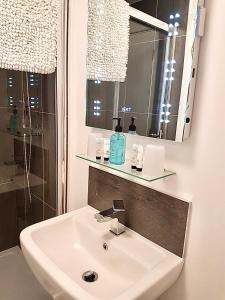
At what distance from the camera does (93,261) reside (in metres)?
1.11

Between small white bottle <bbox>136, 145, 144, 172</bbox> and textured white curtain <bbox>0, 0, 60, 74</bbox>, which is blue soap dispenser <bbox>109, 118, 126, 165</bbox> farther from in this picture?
textured white curtain <bbox>0, 0, 60, 74</bbox>

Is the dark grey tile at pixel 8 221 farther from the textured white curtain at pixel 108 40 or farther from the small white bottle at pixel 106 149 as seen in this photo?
the textured white curtain at pixel 108 40

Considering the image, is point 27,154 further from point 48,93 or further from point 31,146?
point 48,93

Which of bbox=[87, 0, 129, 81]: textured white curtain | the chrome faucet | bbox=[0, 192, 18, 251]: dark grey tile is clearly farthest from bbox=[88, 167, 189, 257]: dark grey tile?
bbox=[0, 192, 18, 251]: dark grey tile

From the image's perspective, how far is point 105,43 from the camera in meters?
1.15

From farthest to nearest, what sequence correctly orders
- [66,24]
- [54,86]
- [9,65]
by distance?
1. [54,86]
2. [66,24]
3. [9,65]

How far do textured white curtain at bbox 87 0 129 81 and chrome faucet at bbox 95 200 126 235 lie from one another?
0.60 meters

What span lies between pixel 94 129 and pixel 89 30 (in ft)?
1.70

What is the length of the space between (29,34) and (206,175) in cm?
106

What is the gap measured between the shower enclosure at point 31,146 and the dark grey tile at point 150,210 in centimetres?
40

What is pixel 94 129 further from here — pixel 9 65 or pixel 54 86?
pixel 9 65

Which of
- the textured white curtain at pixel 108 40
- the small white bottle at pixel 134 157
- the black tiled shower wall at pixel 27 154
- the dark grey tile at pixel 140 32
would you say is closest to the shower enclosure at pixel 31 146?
the black tiled shower wall at pixel 27 154

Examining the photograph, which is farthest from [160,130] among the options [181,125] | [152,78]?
[152,78]

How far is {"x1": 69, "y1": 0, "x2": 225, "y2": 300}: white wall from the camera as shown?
2.52ft
